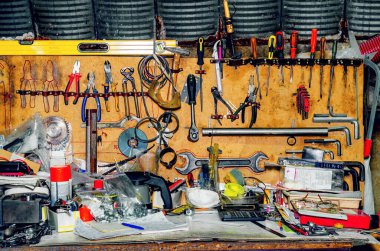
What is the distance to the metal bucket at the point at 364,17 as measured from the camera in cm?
384

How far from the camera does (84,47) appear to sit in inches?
149

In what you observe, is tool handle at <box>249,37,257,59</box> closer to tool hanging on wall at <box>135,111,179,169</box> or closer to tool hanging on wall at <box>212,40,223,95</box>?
tool hanging on wall at <box>212,40,223,95</box>

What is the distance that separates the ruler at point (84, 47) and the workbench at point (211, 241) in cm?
125

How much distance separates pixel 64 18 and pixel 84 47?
227 mm

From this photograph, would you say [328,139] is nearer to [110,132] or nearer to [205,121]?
[205,121]

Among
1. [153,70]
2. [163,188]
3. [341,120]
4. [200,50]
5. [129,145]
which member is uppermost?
[200,50]

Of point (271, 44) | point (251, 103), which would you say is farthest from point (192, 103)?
point (271, 44)

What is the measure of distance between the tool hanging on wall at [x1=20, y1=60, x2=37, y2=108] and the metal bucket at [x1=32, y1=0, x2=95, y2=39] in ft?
0.76

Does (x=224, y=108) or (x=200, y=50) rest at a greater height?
(x=200, y=50)

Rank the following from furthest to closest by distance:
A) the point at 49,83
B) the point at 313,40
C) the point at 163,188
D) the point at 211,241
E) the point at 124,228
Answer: the point at 49,83 < the point at 313,40 < the point at 163,188 < the point at 124,228 < the point at 211,241

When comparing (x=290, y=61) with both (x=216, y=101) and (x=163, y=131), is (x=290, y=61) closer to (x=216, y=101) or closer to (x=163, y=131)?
(x=216, y=101)

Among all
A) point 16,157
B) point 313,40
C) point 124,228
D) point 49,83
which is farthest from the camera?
point 49,83

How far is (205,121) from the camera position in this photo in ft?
12.6

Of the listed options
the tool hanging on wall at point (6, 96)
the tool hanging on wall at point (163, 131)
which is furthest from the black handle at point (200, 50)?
the tool hanging on wall at point (6, 96)
